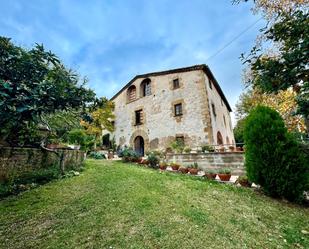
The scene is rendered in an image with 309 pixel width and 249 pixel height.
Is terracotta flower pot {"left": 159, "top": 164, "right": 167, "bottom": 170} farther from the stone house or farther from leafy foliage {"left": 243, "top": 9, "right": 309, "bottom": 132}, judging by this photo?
leafy foliage {"left": 243, "top": 9, "right": 309, "bottom": 132}

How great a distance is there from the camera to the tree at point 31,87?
3781mm

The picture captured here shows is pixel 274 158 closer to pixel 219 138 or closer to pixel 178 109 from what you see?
pixel 178 109

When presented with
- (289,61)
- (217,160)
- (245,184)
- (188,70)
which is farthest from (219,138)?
(289,61)

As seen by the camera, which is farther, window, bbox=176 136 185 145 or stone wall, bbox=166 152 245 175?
window, bbox=176 136 185 145

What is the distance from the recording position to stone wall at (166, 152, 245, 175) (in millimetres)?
7911

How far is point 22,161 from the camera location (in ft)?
18.8

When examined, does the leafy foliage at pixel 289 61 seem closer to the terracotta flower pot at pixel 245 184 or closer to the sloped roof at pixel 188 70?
the terracotta flower pot at pixel 245 184

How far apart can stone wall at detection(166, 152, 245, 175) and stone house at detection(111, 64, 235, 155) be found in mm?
2797

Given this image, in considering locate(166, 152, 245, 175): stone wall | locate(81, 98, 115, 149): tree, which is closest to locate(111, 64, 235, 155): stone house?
locate(81, 98, 115, 149): tree

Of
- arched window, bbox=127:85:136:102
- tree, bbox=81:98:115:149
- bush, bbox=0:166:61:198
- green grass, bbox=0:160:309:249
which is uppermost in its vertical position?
arched window, bbox=127:85:136:102

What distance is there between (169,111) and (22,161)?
10.5 meters

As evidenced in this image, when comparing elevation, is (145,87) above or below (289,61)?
above

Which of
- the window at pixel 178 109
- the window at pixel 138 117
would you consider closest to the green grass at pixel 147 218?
the window at pixel 178 109

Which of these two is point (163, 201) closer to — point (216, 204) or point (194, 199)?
point (194, 199)
